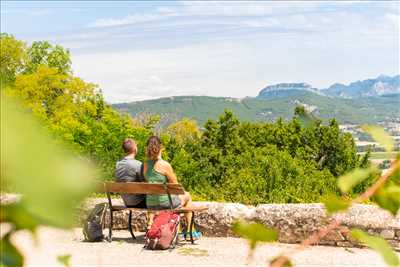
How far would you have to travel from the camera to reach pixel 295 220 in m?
7.95

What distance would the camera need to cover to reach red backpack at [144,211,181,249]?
24.6 feet

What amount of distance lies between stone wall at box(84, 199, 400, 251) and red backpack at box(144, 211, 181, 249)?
0.73m

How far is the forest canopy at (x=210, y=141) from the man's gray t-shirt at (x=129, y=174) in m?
0.22

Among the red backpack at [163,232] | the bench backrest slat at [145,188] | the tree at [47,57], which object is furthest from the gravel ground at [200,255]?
the tree at [47,57]

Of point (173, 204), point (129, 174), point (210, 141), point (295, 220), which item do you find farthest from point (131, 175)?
point (210, 141)

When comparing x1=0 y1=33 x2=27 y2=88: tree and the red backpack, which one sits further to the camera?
x1=0 y1=33 x2=27 y2=88: tree

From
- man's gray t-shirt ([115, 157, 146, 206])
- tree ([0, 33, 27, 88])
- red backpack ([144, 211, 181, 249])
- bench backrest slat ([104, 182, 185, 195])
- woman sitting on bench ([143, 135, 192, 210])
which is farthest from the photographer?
tree ([0, 33, 27, 88])

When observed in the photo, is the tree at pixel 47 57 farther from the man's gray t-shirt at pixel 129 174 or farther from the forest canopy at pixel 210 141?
the man's gray t-shirt at pixel 129 174

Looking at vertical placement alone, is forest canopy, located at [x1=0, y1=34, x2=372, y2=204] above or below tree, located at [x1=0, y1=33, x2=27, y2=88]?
below

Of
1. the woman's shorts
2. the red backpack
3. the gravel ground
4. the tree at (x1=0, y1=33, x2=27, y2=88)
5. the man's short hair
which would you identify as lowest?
the gravel ground

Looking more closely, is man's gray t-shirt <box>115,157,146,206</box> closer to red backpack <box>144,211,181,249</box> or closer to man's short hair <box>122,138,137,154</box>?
man's short hair <box>122,138,137,154</box>

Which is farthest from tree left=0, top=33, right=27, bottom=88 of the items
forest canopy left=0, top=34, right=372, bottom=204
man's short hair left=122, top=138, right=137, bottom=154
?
man's short hair left=122, top=138, right=137, bottom=154

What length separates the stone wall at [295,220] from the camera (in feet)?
24.8

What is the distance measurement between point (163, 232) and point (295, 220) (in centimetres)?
151
